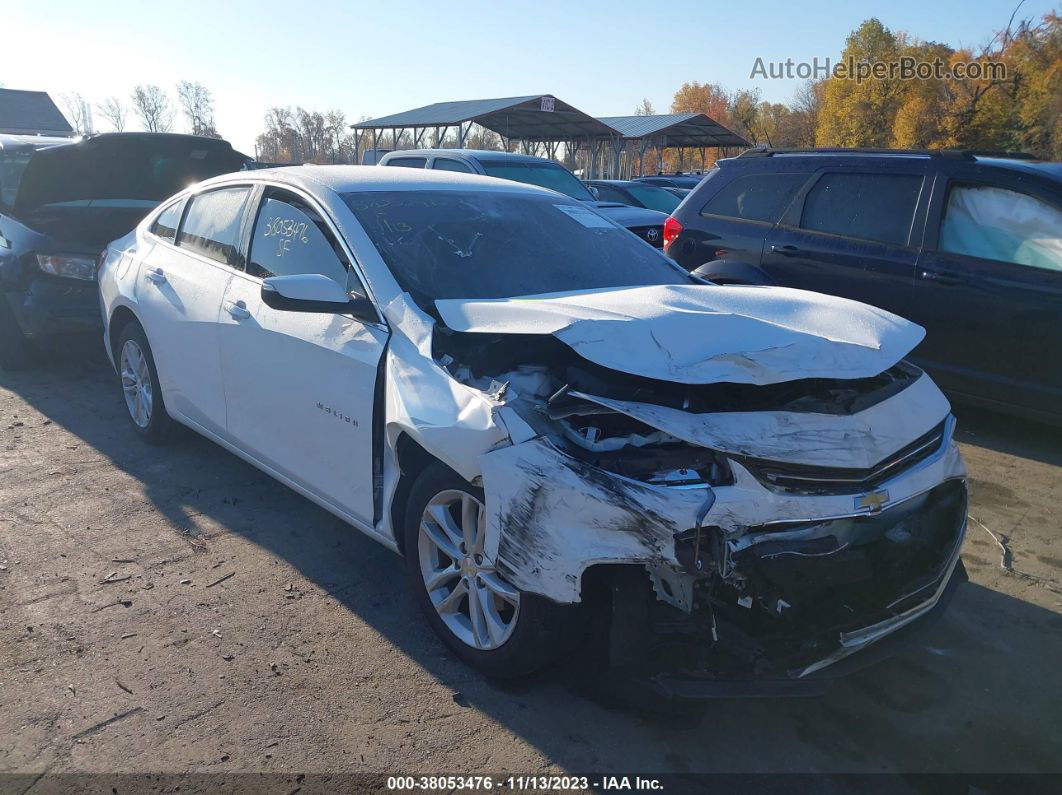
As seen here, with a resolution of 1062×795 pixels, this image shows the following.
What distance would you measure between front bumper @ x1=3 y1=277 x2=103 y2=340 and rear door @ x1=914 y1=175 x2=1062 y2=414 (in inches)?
252

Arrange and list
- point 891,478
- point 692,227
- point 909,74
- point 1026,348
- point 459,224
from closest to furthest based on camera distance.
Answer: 1. point 891,478
2. point 459,224
3. point 1026,348
4. point 692,227
5. point 909,74

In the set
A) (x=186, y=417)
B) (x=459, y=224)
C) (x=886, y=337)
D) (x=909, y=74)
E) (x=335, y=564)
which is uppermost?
(x=909, y=74)

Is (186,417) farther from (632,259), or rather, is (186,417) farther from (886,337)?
(886,337)

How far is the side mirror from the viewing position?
3299mm

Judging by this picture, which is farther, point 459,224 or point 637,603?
point 459,224

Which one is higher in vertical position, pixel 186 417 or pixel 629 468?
pixel 629 468

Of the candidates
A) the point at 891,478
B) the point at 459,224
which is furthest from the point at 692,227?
the point at 891,478

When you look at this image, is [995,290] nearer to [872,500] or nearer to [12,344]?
[872,500]

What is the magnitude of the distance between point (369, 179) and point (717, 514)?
99.6 inches

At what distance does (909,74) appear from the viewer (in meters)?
51.3

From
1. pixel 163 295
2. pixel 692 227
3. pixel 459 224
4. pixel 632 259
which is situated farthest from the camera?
pixel 692 227

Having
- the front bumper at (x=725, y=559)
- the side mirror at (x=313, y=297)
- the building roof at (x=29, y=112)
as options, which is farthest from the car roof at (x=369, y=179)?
the building roof at (x=29, y=112)

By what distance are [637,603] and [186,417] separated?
3.21 meters

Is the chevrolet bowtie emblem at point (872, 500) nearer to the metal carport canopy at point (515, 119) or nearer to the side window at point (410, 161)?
the side window at point (410, 161)
